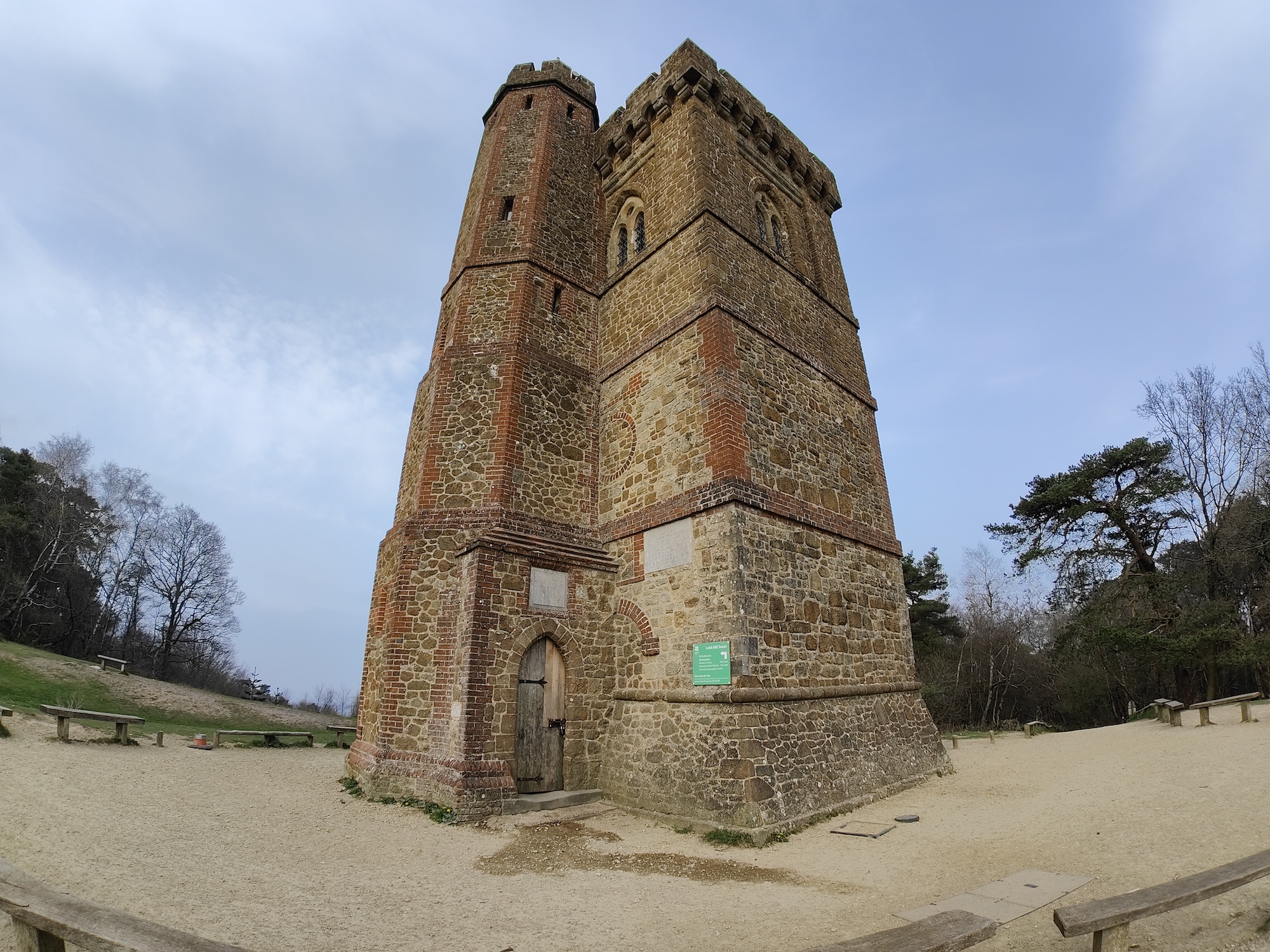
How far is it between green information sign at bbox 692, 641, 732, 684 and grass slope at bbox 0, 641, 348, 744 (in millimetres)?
15028

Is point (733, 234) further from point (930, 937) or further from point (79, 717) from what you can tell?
point (79, 717)

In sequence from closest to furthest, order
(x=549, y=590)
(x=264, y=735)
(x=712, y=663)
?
(x=712, y=663)
(x=549, y=590)
(x=264, y=735)

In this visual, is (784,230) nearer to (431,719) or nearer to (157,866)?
(431,719)

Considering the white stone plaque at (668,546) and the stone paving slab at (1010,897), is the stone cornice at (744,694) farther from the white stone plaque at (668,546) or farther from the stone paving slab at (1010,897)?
the stone paving slab at (1010,897)

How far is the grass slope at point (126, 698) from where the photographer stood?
16328 mm

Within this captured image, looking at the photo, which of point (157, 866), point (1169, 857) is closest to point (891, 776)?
point (1169, 857)

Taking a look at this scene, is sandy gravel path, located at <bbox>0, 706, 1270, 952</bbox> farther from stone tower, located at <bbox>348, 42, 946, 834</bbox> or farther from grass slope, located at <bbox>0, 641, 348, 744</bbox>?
grass slope, located at <bbox>0, 641, 348, 744</bbox>

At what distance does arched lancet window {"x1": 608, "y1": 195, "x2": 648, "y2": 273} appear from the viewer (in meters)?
13.5

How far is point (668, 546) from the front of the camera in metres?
9.64

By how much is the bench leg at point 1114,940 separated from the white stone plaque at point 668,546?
6181 millimetres

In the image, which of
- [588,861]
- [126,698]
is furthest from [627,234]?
[126,698]

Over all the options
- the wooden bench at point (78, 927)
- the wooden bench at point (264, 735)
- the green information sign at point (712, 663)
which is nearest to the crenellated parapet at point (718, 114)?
the green information sign at point (712, 663)

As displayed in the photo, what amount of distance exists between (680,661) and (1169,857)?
551cm

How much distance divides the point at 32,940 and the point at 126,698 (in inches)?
831
